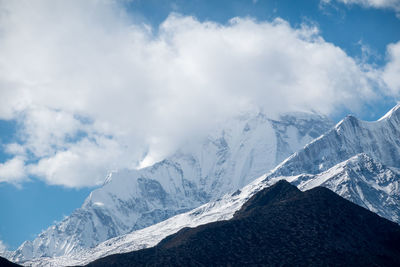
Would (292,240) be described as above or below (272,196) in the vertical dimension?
below

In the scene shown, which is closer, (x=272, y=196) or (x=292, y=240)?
(x=292, y=240)

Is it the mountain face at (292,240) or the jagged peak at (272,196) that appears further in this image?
the jagged peak at (272,196)

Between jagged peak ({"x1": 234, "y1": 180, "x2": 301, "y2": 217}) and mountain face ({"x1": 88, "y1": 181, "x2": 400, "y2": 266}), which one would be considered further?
jagged peak ({"x1": 234, "y1": 180, "x2": 301, "y2": 217})

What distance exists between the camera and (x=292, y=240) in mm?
135875

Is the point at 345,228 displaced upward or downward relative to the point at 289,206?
downward

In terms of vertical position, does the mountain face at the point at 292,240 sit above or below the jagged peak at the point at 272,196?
below

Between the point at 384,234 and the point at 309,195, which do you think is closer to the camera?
the point at 384,234

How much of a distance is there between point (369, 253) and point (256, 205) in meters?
46.0

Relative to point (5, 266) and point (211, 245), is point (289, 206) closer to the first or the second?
point (211, 245)

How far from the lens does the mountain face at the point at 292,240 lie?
13000 cm

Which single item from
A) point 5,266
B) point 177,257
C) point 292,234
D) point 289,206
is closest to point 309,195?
point 289,206

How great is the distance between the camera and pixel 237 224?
146750 millimetres

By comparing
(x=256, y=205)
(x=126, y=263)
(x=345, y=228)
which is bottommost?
(x=345, y=228)

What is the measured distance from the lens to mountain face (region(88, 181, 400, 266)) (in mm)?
130000
